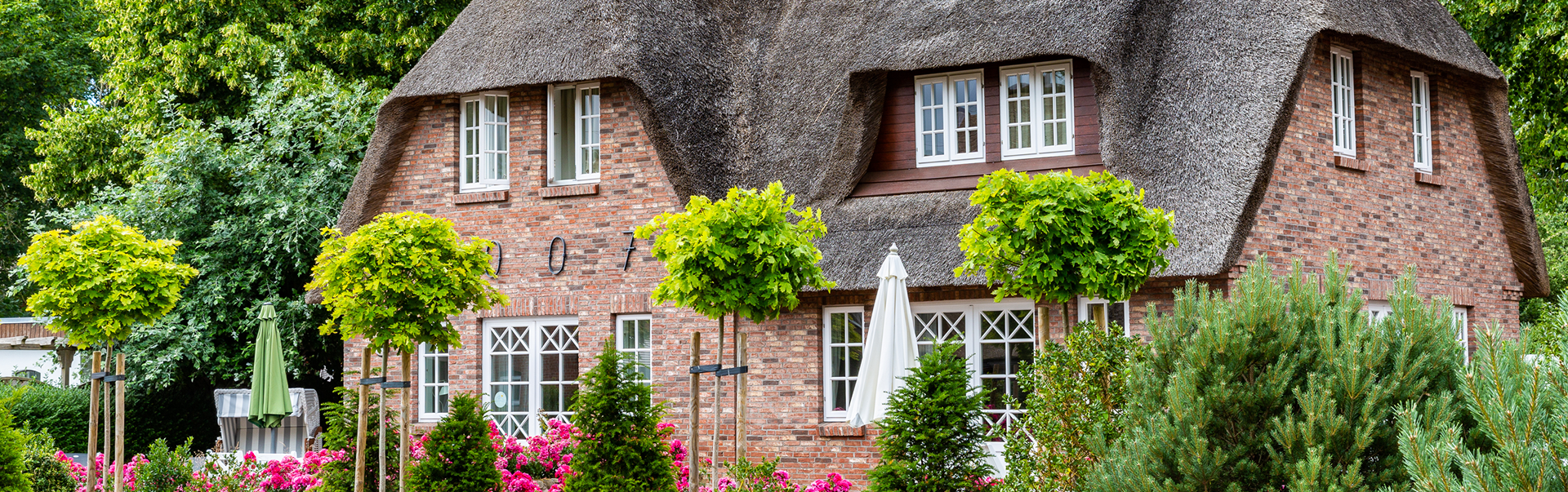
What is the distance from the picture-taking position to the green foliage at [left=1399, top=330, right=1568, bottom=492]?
3666 millimetres

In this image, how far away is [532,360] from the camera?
14.0 metres

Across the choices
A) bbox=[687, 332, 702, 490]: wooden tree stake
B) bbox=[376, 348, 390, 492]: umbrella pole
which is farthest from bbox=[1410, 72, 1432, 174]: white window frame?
bbox=[376, 348, 390, 492]: umbrella pole

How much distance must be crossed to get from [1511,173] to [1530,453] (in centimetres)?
1154

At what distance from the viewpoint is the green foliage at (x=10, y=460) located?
9.83m

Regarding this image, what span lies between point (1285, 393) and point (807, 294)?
293 inches

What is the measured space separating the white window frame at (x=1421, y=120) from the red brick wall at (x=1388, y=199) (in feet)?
0.33

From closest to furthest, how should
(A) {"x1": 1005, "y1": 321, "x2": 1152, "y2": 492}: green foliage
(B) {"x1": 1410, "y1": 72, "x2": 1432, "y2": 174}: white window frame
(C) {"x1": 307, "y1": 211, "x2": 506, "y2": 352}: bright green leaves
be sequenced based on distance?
(A) {"x1": 1005, "y1": 321, "x2": 1152, "y2": 492}: green foliage → (C) {"x1": 307, "y1": 211, "x2": 506, "y2": 352}: bright green leaves → (B) {"x1": 1410, "y1": 72, "x2": 1432, "y2": 174}: white window frame

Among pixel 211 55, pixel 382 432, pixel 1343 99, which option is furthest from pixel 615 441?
pixel 211 55

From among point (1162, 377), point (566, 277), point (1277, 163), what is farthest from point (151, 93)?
point (1162, 377)

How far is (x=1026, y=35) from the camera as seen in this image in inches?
483

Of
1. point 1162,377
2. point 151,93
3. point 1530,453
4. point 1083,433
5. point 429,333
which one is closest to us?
point 1530,453

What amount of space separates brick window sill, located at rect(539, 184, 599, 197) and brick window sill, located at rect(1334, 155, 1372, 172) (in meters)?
7.09

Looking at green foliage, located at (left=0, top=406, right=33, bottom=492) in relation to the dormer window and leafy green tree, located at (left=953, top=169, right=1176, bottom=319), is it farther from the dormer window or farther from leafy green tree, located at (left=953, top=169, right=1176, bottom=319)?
leafy green tree, located at (left=953, top=169, right=1176, bottom=319)

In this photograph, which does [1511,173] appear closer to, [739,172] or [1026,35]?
[1026,35]
